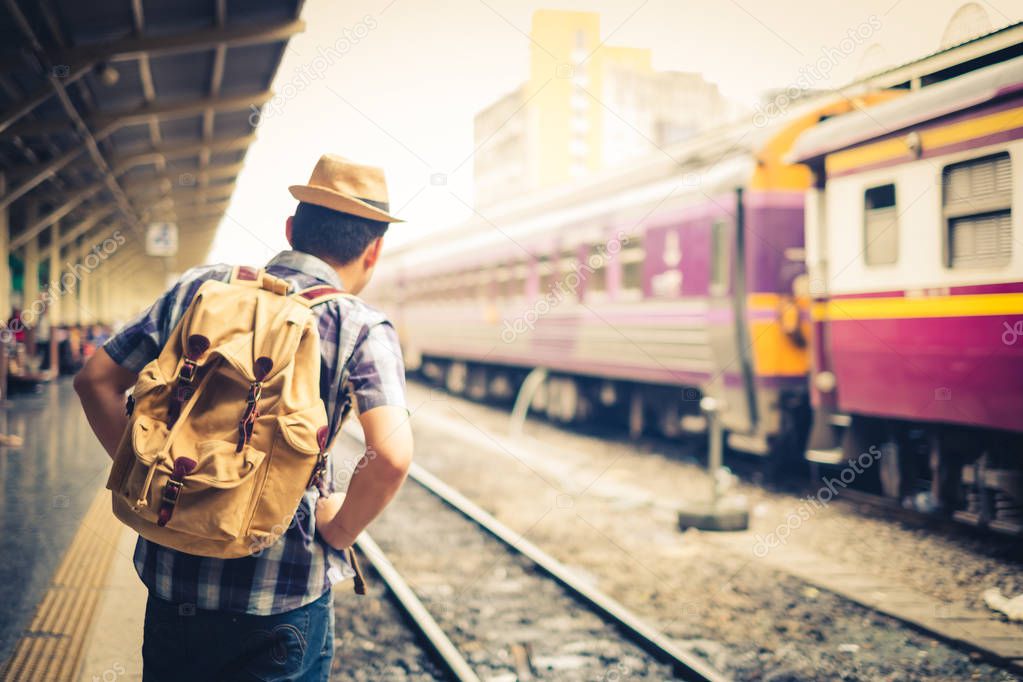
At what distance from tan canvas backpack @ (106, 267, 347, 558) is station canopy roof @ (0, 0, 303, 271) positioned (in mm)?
7288

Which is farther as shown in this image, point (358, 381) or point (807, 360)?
point (807, 360)

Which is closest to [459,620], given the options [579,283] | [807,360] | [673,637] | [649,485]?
[673,637]

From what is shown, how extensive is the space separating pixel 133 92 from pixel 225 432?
36.0 ft

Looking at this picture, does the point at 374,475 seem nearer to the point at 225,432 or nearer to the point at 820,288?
the point at 225,432

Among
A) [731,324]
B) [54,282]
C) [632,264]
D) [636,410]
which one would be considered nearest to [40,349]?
[54,282]

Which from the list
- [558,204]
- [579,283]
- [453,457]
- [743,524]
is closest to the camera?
[743,524]

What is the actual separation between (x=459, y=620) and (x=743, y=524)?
104 inches

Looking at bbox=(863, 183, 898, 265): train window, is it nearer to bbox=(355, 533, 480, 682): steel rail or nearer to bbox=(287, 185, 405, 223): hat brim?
bbox=(355, 533, 480, 682): steel rail

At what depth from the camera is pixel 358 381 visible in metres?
1.55

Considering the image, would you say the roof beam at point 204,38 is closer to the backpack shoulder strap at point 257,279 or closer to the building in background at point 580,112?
the backpack shoulder strap at point 257,279

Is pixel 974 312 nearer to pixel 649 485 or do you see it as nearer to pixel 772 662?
pixel 772 662

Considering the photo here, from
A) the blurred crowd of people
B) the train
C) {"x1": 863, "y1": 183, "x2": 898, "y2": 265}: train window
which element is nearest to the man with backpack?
the train

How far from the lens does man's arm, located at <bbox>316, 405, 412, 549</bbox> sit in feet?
4.95

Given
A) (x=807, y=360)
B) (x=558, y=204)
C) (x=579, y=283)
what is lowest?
(x=807, y=360)
